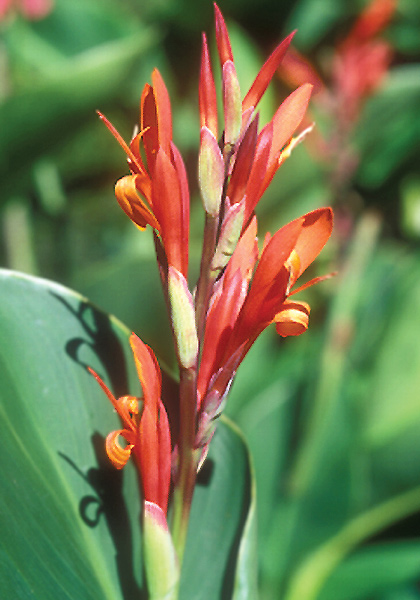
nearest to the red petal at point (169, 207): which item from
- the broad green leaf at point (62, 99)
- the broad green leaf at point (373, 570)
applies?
the broad green leaf at point (62, 99)

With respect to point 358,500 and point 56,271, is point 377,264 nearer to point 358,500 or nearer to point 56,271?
point 358,500

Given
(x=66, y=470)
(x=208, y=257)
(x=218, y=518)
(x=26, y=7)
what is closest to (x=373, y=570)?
(x=218, y=518)

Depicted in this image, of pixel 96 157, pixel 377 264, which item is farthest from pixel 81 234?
pixel 377 264

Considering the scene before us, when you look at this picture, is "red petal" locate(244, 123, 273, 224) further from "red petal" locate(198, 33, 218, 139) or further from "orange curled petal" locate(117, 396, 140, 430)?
"orange curled petal" locate(117, 396, 140, 430)

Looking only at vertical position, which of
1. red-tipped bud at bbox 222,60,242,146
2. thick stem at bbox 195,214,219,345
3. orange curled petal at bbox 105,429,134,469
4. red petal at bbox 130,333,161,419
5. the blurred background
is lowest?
the blurred background

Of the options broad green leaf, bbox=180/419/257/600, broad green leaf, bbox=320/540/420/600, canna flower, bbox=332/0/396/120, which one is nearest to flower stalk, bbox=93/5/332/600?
broad green leaf, bbox=180/419/257/600

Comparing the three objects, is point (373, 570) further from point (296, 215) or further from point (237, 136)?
point (237, 136)
